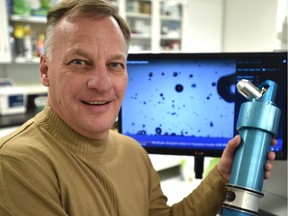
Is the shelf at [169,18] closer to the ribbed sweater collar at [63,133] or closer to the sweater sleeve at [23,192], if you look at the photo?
the ribbed sweater collar at [63,133]

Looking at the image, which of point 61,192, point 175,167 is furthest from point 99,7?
point 175,167

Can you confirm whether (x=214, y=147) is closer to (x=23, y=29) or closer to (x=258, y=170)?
(x=258, y=170)

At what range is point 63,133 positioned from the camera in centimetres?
82

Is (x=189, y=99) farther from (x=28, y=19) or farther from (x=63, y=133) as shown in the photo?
(x=28, y=19)

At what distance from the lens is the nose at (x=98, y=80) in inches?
30.7

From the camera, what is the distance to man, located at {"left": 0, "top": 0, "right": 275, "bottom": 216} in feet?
2.27

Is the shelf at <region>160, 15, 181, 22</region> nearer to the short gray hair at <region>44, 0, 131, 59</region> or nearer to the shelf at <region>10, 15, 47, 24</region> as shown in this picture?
the shelf at <region>10, 15, 47, 24</region>

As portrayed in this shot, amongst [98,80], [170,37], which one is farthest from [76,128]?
[170,37]

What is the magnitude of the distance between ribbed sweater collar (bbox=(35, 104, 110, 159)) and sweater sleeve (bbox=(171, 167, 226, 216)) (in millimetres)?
389

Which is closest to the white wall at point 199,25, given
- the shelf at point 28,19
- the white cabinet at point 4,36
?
the shelf at point 28,19

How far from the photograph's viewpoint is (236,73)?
3.40 feet

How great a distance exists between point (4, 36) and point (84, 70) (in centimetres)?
250

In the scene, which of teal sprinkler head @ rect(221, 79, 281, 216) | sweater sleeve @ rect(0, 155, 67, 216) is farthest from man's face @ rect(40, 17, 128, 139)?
teal sprinkler head @ rect(221, 79, 281, 216)

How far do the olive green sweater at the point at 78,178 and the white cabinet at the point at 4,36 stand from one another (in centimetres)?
232
